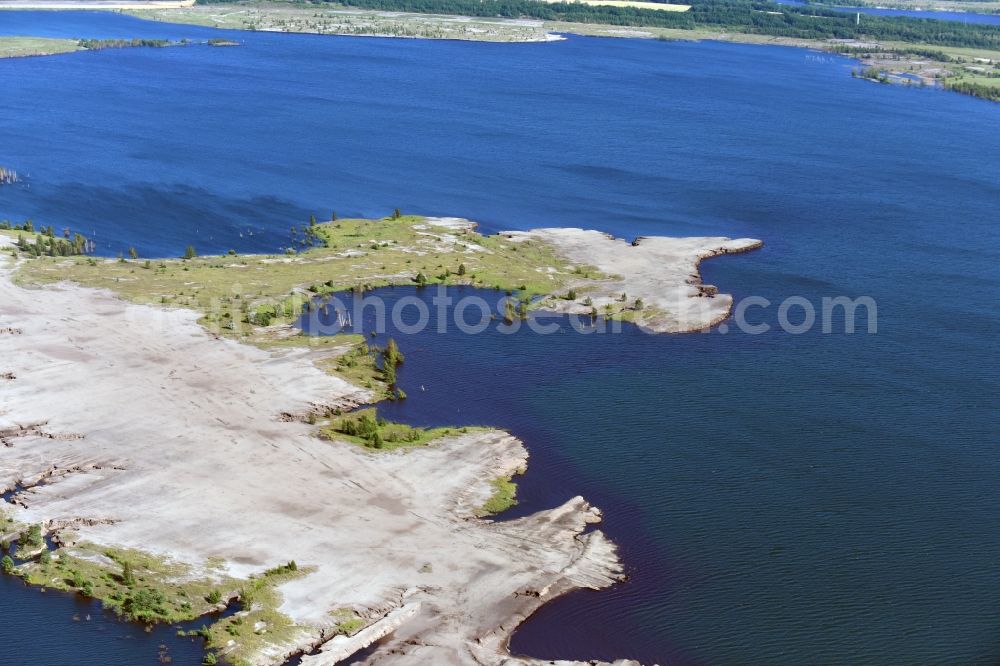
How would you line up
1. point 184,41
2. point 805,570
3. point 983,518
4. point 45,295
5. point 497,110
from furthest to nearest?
1. point 184,41
2. point 497,110
3. point 45,295
4. point 983,518
5. point 805,570

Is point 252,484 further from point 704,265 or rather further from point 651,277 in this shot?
point 704,265

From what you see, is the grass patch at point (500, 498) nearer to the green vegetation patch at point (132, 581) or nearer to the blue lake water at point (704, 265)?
the blue lake water at point (704, 265)

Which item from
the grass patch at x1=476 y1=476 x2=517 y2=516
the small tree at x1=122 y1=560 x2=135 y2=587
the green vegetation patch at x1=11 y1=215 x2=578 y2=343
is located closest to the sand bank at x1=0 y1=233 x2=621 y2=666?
the grass patch at x1=476 y1=476 x2=517 y2=516

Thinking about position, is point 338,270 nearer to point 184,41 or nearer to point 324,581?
point 324,581

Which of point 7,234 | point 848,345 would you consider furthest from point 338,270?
point 848,345

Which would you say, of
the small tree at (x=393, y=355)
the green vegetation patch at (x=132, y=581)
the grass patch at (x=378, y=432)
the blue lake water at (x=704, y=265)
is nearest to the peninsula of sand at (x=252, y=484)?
the green vegetation patch at (x=132, y=581)

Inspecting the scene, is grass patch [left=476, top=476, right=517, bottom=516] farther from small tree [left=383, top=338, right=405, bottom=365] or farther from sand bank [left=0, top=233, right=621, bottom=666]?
small tree [left=383, top=338, right=405, bottom=365]

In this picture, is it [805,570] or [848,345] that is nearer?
[805,570]

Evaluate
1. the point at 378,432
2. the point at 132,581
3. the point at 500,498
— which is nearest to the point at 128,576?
the point at 132,581
